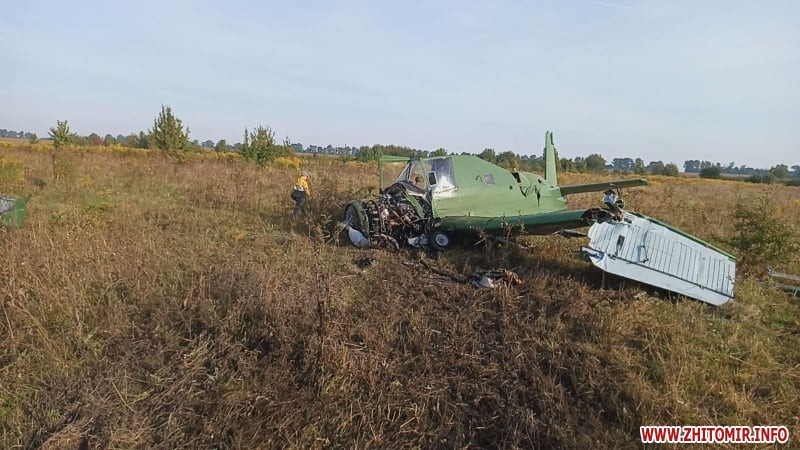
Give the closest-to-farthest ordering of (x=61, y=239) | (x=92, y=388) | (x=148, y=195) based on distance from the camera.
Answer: (x=92, y=388)
(x=61, y=239)
(x=148, y=195)

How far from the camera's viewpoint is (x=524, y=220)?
591cm

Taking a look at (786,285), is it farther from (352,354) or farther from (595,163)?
(595,163)

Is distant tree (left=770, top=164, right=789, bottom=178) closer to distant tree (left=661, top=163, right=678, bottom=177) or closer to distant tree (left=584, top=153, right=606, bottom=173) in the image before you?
distant tree (left=661, top=163, right=678, bottom=177)

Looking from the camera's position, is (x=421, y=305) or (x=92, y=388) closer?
(x=92, y=388)

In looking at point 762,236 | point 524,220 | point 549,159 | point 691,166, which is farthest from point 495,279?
point 691,166

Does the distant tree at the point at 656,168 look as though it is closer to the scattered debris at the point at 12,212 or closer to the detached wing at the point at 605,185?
the detached wing at the point at 605,185

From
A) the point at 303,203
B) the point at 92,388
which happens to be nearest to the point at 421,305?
the point at 92,388

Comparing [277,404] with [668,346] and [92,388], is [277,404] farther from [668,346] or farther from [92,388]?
[668,346]

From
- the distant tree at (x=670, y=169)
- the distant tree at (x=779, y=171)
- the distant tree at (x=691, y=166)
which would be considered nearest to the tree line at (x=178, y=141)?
the distant tree at (x=670, y=169)

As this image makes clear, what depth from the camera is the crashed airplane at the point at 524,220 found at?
194 inches

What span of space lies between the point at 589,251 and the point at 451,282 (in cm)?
181

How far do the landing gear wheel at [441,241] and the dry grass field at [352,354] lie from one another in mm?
1241

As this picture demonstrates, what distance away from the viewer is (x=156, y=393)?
3379mm

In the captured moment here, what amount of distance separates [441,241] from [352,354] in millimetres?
3720
